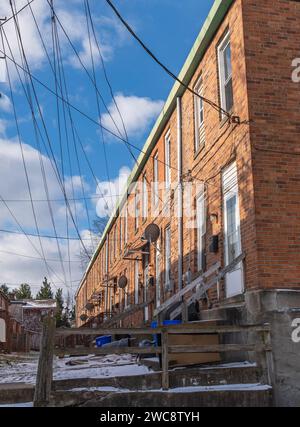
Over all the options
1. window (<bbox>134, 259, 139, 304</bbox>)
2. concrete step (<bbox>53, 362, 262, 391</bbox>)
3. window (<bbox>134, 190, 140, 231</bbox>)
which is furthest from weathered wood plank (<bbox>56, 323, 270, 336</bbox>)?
window (<bbox>134, 190, 140, 231</bbox>)

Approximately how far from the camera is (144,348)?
7117 millimetres

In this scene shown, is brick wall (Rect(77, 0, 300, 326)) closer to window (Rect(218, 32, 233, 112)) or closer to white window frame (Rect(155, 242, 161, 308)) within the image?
Result: window (Rect(218, 32, 233, 112))

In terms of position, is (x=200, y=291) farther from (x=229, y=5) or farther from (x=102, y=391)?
(x=229, y=5)

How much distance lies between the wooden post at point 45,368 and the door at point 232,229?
11.6ft

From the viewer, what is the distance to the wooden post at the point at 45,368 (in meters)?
6.51

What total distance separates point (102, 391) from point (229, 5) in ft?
25.8

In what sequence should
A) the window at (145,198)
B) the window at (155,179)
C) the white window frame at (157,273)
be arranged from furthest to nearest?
the window at (145,198)
the window at (155,179)
the white window frame at (157,273)

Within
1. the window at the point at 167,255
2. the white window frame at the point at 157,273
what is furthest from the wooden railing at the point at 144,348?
the white window frame at the point at 157,273

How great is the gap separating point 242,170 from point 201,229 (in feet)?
9.76

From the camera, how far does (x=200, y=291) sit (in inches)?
380

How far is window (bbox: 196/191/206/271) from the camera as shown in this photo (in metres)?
11.3

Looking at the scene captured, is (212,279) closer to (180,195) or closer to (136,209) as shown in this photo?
(180,195)

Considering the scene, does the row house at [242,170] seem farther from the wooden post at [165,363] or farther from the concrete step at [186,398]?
the wooden post at [165,363]

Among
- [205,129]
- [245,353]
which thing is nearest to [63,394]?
[245,353]
